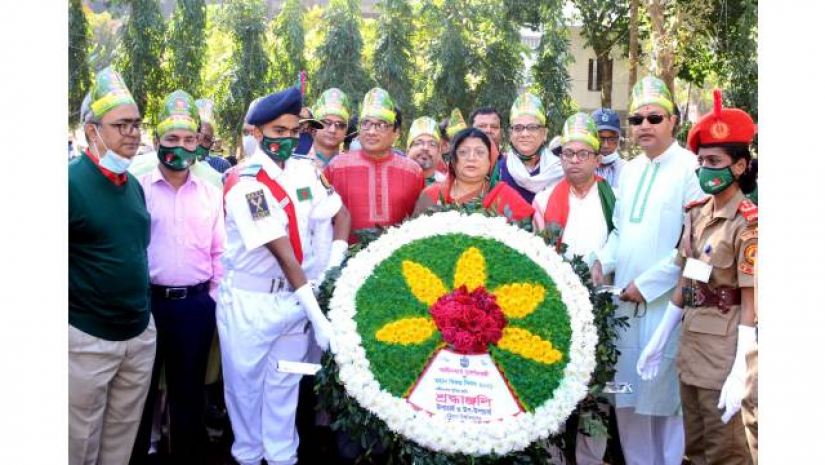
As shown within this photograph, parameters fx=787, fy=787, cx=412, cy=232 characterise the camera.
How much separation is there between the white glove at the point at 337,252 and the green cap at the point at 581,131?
5.61 ft

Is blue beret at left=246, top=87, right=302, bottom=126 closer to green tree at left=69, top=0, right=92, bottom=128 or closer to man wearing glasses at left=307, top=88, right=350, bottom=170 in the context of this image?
man wearing glasses at left=307, top=88, right=350, bottom=170

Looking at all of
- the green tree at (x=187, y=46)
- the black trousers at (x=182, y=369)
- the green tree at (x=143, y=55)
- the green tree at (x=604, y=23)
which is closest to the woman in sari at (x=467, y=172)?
the black trousers at (x=182, y=369)

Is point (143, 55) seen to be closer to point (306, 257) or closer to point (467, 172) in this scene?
point (306, 257)

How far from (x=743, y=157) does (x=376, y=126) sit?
273cm

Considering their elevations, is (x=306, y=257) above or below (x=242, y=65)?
below

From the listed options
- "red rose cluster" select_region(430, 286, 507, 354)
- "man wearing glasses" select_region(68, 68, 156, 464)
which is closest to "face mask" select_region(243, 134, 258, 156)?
"man wearing glasses" select_region(68, 68, 156, 464)

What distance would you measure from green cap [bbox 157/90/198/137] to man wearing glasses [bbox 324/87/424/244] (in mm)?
1079

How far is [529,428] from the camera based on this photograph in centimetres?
395

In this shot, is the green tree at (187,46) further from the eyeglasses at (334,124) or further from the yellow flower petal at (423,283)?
the yellow flower petal at (423,283)

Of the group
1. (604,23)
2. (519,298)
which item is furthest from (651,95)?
(604,23)

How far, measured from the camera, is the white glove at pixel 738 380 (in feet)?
12.5

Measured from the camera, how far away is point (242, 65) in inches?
672

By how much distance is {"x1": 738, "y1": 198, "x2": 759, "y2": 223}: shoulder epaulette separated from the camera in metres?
3.94

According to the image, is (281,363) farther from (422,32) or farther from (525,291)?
(422,32)
